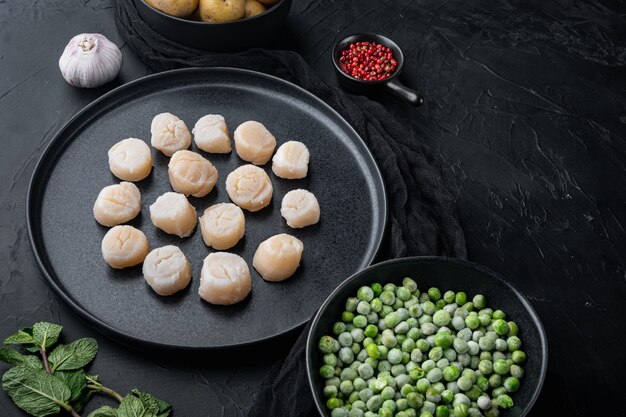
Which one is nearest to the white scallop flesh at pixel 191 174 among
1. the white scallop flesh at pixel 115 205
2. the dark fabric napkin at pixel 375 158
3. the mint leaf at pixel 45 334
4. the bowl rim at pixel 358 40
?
the white scallop flesh at pixel 115 205

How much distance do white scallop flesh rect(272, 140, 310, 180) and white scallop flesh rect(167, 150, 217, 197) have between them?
25 centimetres

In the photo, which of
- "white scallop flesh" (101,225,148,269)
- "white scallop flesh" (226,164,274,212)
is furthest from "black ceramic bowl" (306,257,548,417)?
"white scallop flesh" (101,225,148,269)

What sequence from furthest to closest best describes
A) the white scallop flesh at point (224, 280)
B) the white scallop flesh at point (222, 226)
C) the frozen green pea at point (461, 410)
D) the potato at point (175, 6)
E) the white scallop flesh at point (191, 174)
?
the potato at point (175, 6) → the white scallop flesh at point (191, 174) → the white scallop flesh at point (222, 226) → the white scallop flesh at point (224, 280) → the frozen green pea at point (461, 410)

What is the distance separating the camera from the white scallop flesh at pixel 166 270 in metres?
2.47

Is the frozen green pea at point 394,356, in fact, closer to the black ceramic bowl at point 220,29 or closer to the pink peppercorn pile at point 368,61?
the pink peppercorn pile at point 368,61

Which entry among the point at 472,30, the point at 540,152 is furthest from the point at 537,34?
the point at 540,152

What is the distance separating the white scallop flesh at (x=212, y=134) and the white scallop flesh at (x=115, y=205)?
0.36 metres

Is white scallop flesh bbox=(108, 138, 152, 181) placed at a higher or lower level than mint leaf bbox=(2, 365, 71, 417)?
higher

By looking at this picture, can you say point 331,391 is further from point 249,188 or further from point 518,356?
point 249,188

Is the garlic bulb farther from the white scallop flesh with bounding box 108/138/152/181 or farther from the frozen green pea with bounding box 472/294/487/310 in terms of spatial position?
the frozen green pea with bounding box 472/294/487/310

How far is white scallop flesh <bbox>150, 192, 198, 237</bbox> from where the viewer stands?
262cm

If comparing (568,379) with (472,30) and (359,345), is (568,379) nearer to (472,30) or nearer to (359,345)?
(359,345)

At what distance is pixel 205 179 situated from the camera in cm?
276

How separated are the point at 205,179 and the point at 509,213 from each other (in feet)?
3.95
